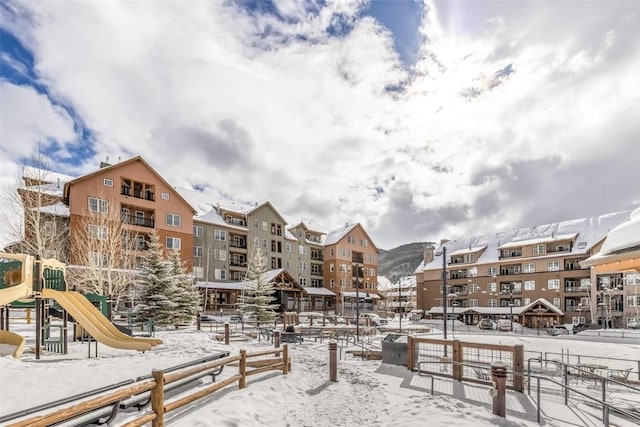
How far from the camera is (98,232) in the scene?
102 ft

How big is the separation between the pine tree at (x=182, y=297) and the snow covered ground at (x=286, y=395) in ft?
52.6

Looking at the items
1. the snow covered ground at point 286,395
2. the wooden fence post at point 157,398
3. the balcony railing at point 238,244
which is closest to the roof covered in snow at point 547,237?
the balcony railing at point 238,244

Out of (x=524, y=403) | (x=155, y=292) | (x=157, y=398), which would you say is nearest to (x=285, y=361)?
(x=157, y=398)

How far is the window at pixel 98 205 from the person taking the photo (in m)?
35.6

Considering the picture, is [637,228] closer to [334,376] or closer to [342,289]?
[334,376]

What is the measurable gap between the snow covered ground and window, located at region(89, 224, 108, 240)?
19251mm

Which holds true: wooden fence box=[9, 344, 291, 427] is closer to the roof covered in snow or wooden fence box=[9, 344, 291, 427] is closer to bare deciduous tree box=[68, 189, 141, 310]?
bare deciduous tree box=[68, 189, 141, 310]

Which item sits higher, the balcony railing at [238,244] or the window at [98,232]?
the window at [98,232]

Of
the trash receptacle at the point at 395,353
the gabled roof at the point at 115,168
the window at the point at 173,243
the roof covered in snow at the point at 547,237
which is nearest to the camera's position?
the trash receptacle at the point at 395,353

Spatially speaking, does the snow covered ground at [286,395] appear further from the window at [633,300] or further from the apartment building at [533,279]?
the window at [633,300]

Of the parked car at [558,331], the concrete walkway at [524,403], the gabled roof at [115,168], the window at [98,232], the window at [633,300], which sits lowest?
the parked car at [558,331]

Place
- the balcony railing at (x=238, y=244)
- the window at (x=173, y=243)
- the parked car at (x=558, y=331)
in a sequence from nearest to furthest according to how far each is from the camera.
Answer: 1. the parked car at (x=558, y=331)
2. the window at (x=173, y=243)
3. the balcony railing at (x=238, y=244)

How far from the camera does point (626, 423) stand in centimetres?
800

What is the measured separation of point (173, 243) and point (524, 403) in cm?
3937
